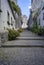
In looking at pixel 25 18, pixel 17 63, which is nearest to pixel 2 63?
pixel 17 63

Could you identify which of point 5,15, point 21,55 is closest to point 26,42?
point 5,15

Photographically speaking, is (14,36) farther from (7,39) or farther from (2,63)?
(2,63)

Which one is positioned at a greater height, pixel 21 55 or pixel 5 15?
pixel 5 15

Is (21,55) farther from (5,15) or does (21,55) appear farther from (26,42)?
(5,15)

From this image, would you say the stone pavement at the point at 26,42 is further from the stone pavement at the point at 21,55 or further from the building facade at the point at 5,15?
the building facade at the point at 5,15

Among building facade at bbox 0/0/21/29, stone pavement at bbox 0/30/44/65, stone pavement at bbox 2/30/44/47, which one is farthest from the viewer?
building facade at bbox 0/0/21/29

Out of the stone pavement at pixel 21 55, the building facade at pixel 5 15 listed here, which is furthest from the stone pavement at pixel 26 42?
the building facade at pixel 5 15

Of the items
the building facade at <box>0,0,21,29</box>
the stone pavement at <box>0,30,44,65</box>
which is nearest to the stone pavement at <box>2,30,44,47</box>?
the stone pavement at <box>0,30,44,65</box>

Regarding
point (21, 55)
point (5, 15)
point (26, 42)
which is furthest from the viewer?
point (5, 15)

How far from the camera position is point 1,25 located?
433 inches

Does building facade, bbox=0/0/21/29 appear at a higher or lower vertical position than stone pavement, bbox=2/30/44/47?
higher

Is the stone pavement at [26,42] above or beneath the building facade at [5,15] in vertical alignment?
beneath

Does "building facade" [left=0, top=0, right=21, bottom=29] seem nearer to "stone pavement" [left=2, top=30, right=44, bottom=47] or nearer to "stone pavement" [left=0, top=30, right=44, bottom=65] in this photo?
"stone pavement" [left=2, top=30, right=44, bottom=47]

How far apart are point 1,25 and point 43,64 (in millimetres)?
6474
